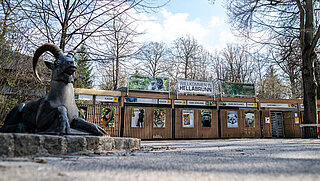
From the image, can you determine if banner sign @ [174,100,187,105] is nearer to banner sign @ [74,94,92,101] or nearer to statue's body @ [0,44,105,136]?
banner sign @ [74,94,92,101]

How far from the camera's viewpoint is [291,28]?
12961 millimetres

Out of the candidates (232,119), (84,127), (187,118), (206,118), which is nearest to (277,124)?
(232,119)

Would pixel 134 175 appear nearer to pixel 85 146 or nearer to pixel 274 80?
pixel 85 146

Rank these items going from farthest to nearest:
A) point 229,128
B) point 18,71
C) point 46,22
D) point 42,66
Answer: point 229,128, point 42,66, point 46,22, point 18,71

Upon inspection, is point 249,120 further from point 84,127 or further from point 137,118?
point 84,127

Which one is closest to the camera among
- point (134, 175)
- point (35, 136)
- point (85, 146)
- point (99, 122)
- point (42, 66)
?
point (134, 175)

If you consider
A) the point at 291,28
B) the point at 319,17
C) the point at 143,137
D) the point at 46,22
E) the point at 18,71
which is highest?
the point at 319,17

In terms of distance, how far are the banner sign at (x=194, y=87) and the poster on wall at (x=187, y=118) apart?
1.45 meters

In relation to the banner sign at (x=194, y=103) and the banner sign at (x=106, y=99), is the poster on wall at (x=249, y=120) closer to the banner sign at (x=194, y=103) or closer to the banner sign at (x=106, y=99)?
the banner sign at (x=194, y=103)

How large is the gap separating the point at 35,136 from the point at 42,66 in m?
7.68

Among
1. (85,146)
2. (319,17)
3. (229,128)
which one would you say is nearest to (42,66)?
(85,146)

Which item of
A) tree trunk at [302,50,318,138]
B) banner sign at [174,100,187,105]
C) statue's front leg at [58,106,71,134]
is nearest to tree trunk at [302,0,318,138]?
tree trunk at [302,50,318,138]

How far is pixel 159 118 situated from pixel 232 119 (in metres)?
5.74

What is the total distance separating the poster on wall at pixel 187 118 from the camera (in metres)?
15.7
